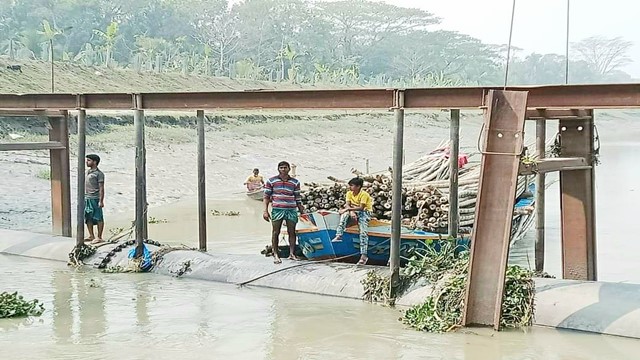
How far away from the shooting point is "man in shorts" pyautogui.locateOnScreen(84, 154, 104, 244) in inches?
606

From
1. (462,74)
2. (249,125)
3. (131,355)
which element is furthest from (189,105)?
(462,74)

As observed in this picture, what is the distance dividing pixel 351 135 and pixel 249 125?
24.5ft

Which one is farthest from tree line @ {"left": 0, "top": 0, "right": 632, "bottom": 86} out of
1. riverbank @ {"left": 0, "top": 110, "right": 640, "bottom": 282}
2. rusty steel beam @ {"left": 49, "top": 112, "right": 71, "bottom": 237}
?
rusty steel beam @ {"left": 49, "top": 112, "right": 71, "bottom": 237}

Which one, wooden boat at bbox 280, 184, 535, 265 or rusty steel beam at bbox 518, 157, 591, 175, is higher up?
rusty steel beam at bbox 518, 157, 591, 175

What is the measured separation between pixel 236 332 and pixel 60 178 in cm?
779

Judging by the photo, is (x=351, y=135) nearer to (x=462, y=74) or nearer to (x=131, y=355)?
(x=131, y=355)

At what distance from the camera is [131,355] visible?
9.48m

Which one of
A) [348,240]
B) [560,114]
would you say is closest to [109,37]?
[348,240]

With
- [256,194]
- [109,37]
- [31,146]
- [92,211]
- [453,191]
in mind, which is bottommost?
[256,194]

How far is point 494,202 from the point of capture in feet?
33.4

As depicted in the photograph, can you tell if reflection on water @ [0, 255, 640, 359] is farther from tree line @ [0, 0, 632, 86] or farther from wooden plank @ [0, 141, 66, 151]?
tree line @ [0, 0, 632, 86]

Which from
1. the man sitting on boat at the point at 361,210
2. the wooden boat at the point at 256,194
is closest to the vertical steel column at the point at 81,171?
the man sitting on boat at the point at 361,210

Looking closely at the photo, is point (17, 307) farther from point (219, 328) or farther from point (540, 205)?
point (540, 205)

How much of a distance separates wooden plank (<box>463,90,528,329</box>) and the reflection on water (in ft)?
1.10
